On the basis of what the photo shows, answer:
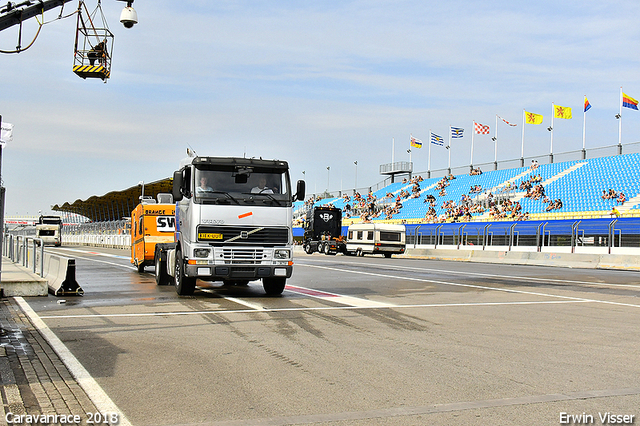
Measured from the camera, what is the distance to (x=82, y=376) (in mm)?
6367

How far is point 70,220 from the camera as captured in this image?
436 ft

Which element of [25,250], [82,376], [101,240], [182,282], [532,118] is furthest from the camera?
[101,240]

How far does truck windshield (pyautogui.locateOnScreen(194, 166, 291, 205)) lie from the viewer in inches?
516

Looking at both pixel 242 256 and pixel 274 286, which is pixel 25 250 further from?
pixel 242 256

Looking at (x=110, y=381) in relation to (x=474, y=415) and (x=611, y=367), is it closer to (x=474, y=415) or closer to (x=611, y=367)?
(x=474, y=415)

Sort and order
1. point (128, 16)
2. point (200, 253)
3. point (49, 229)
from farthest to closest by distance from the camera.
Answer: point (49, 229)
point (200, 253)
point (128, 16)

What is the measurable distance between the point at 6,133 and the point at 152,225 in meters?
11.6

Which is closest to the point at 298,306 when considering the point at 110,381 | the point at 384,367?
the point at 384,367

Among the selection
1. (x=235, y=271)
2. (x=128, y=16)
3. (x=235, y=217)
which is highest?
(x=128, y=16)

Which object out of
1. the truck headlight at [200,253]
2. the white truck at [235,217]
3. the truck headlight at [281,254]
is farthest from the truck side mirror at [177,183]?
the truck headlight at [281,254]

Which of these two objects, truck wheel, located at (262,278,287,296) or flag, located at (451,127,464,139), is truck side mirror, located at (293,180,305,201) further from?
flag, located at (451,127,464,139)

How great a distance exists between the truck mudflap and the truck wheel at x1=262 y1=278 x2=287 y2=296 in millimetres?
840

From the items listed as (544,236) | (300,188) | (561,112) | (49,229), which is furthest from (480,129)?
(300,188)

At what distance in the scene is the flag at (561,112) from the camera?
58.7 meters
